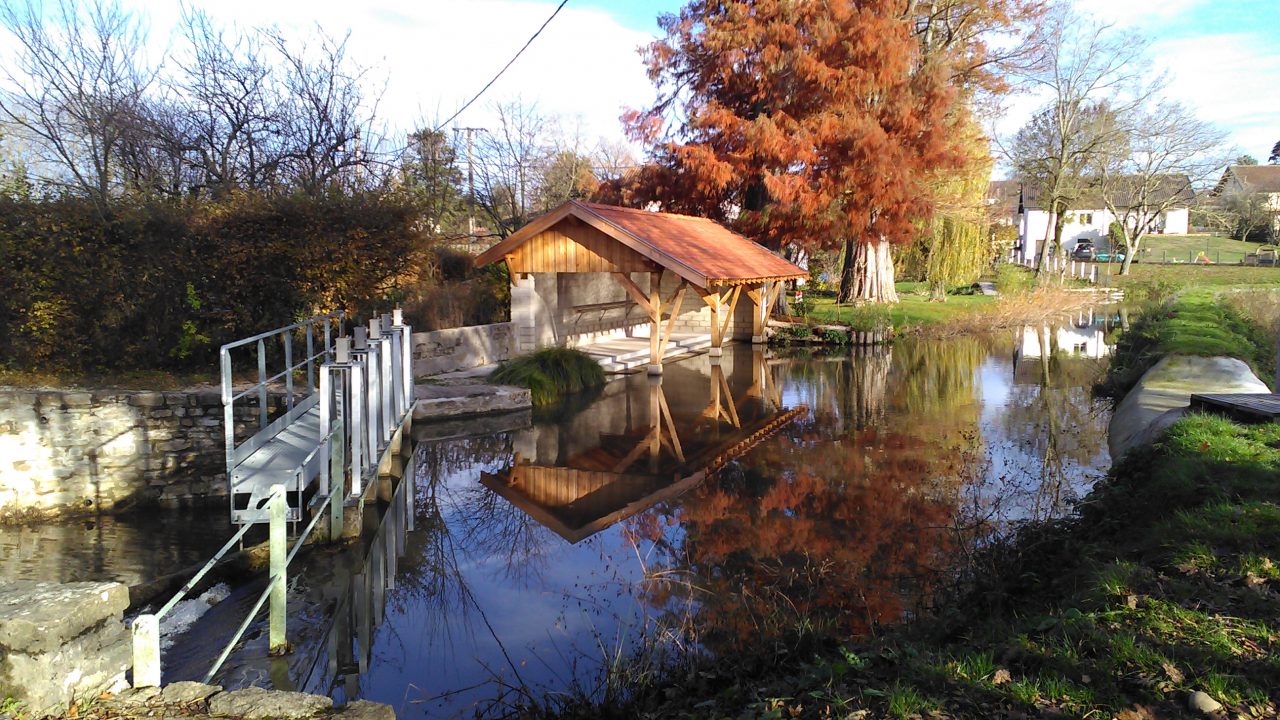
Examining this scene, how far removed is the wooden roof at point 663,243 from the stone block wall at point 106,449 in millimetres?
7284

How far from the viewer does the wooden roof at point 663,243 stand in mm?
15000

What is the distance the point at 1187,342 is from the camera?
13.1 metres

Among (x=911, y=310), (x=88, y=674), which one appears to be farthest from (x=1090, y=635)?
(x=911, y=310)

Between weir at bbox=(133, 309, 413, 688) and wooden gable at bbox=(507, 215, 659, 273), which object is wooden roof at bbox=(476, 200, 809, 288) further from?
weir at bbox=(133, 309, 413, 688)

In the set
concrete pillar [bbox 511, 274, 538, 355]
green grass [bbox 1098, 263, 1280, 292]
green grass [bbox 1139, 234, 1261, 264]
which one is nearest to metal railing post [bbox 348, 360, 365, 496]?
concrete pillar [bbox 511, 274, 538, 355]

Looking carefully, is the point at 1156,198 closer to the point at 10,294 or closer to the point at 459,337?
the point at 459,337

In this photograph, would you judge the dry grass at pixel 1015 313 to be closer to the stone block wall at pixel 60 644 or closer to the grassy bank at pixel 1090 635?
the grassy bank at pixel 1090 635

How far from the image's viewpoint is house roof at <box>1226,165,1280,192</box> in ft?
206

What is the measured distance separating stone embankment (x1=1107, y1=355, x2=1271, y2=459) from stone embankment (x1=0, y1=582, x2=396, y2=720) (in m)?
7.89

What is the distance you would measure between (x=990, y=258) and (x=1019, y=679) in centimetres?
3722

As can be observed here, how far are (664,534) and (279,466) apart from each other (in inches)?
130

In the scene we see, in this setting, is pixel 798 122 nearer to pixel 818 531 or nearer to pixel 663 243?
pixel 663 243

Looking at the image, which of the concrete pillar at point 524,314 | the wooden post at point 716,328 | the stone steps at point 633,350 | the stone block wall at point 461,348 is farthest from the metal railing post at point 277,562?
the wooden post at point 716,328

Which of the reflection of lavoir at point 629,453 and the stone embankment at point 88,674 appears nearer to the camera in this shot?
the stone embankment at point 88,674
